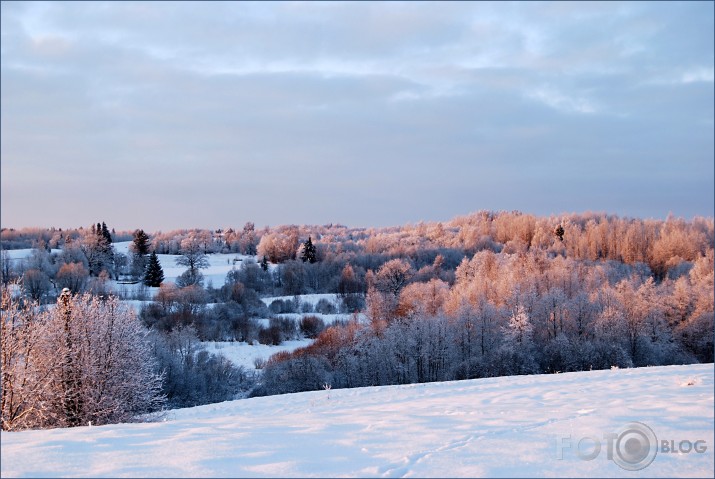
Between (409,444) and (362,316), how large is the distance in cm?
4365

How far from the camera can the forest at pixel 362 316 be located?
1853 centimetres

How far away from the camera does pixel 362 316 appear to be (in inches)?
1921

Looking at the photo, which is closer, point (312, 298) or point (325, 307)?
point (325, 307)

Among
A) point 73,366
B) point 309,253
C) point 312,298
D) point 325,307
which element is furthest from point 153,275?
point 73,366

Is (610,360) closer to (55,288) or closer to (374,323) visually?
(374,323)

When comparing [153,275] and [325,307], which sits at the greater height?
[153,275]

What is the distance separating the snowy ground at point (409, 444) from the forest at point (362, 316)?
9243 mm

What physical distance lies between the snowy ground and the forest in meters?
9.24

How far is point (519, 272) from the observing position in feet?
162

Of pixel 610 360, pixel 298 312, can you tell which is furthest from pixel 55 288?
pixel 610 360

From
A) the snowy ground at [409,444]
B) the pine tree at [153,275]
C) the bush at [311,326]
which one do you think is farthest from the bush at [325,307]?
the snowy ground at [409,444]

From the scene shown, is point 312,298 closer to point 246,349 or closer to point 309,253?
point 309,253

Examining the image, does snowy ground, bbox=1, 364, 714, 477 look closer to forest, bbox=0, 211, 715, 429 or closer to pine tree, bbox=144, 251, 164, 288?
forest, bbox=0, 211, 715, 429

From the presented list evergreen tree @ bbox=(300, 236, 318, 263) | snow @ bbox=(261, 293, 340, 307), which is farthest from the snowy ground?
evergreen tree @ bbox=(300, 236, 318, 263)
